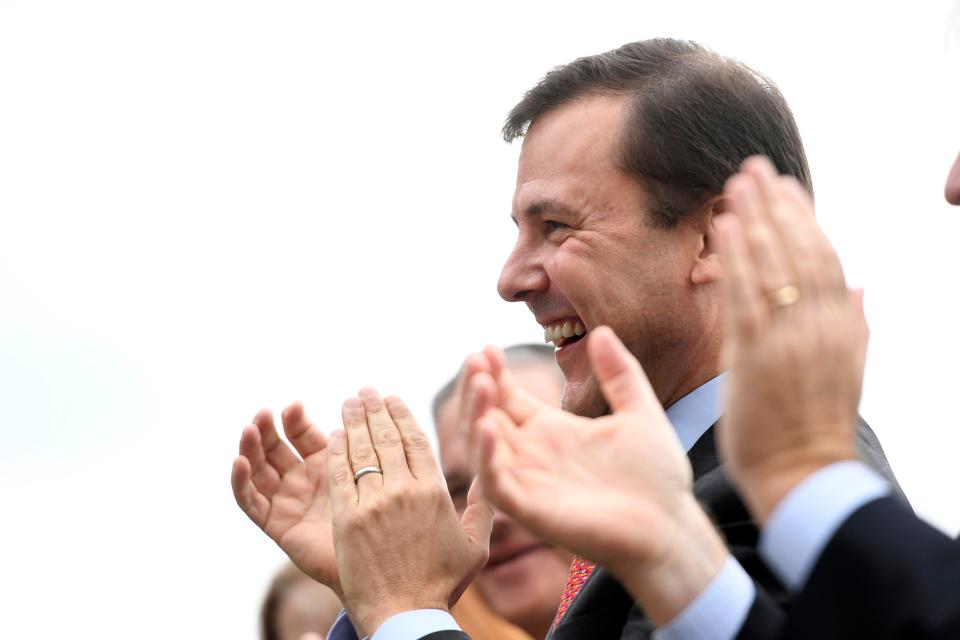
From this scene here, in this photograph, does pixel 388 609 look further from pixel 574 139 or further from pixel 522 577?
pixel 522 577

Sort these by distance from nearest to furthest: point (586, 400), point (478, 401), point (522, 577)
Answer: point (478, 401) < point (586, 400) < point (522, 577)

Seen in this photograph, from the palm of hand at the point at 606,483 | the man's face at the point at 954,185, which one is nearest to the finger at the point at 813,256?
the palm of hand at the point at 606,483

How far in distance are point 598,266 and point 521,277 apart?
8.8 inches

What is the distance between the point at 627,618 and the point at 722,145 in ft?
4.25

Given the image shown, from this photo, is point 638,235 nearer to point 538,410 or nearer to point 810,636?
point 538,410

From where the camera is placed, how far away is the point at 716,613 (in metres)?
1.63

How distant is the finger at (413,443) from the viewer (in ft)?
8.87

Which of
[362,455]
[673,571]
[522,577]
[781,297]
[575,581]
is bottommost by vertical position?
[522,577]

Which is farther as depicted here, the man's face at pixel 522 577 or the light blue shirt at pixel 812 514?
the man's face at pixel 522 577

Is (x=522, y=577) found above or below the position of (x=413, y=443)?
below

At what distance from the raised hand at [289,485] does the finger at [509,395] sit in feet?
→ 4.00

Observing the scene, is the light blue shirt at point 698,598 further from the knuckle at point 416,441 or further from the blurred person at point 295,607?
the blurred person at point 295,607

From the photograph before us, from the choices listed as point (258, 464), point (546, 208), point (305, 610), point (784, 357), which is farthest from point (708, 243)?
point (305, 610)

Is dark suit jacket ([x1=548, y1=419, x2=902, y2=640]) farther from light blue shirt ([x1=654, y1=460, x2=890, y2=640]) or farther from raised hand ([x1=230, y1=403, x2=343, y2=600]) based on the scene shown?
raised hand ([x1=230, y1=403, x2=343, y2=600])
